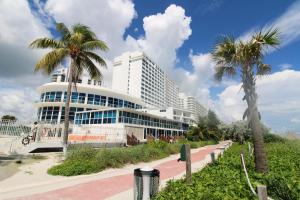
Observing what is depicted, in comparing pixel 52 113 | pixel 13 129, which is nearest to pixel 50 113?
pixel 52 113

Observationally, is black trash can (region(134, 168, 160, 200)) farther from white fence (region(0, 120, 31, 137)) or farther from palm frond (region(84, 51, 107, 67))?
white fence (region(0, 120, 31, 137))

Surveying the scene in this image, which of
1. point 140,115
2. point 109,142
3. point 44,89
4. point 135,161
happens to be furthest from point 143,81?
point 135,161

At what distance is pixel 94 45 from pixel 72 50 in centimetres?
167

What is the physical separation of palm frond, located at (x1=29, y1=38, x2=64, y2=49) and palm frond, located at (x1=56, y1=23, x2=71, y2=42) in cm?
55

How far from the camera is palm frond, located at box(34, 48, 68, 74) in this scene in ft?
49.7

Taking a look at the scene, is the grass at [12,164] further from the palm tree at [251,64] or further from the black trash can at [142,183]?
the palm tree at [251,64]

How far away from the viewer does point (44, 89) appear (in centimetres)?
4303

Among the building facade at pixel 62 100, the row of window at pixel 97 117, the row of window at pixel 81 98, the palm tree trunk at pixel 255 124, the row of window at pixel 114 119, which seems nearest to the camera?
the palm tree trunk at pixel 255 124

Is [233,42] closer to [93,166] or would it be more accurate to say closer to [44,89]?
[93,166]

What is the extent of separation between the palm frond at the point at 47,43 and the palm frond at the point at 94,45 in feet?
5.71

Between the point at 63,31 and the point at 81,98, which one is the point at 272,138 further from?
the point at 81,98

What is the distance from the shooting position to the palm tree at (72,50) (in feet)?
50.4

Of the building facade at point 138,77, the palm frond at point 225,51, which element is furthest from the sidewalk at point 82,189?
the building facade at point 138,77

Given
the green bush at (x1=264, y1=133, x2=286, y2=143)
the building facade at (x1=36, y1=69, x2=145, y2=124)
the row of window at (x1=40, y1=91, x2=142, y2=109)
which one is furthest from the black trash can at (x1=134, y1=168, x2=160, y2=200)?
the row of window at (x1=40, y1=91, x2=142, y2=109)
